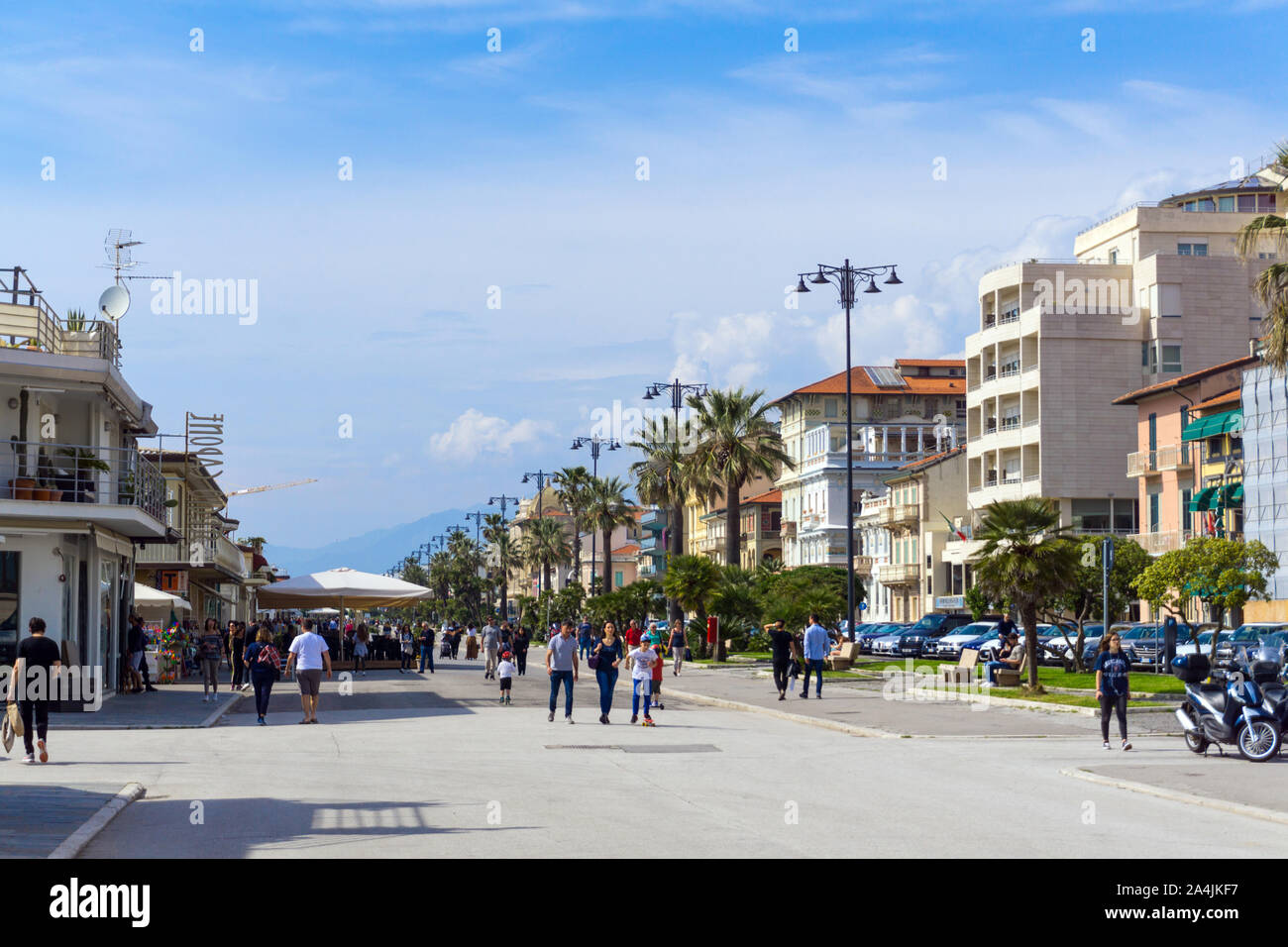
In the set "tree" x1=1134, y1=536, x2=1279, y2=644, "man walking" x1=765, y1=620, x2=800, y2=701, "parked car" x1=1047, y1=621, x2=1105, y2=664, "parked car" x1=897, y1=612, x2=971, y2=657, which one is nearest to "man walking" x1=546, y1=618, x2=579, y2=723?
"man walking" x1=765, y1=620, x2=800, y2=701

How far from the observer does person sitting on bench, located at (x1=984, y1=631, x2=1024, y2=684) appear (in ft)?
110

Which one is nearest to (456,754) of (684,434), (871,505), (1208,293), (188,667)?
(188,667)

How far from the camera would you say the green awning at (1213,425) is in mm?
52031

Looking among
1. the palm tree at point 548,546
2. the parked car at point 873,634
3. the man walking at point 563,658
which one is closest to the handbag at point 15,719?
the man walking at point 563,658

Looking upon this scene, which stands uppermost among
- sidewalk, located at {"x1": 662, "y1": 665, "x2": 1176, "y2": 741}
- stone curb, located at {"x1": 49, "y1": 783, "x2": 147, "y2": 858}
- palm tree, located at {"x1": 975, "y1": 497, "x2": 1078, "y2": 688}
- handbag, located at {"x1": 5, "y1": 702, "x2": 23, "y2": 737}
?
palm tree, located at {"x1": 975, "y1": 497, "x2": 1078, "y2": 688}

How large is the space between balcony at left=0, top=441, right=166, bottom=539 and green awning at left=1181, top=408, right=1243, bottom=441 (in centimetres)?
3675

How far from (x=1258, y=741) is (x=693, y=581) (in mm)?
38020

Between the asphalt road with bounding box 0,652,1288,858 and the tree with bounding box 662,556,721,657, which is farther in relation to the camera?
the tree with bounding box 662,556,721,657

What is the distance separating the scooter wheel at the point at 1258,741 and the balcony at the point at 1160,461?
132 ft

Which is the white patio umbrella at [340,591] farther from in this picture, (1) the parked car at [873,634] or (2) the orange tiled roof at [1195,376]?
(2) the orange tiled roof at [1195,376]

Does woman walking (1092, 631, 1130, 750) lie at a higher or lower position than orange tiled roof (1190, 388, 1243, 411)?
lower

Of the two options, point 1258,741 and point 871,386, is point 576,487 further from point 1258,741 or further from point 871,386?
point 1258,741

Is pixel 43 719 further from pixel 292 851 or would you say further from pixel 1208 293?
pixel 1208 293

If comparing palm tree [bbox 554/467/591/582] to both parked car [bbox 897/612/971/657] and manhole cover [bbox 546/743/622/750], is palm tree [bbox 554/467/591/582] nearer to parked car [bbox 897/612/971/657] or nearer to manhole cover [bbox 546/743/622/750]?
parked car [bbox 897/612/971/657]
